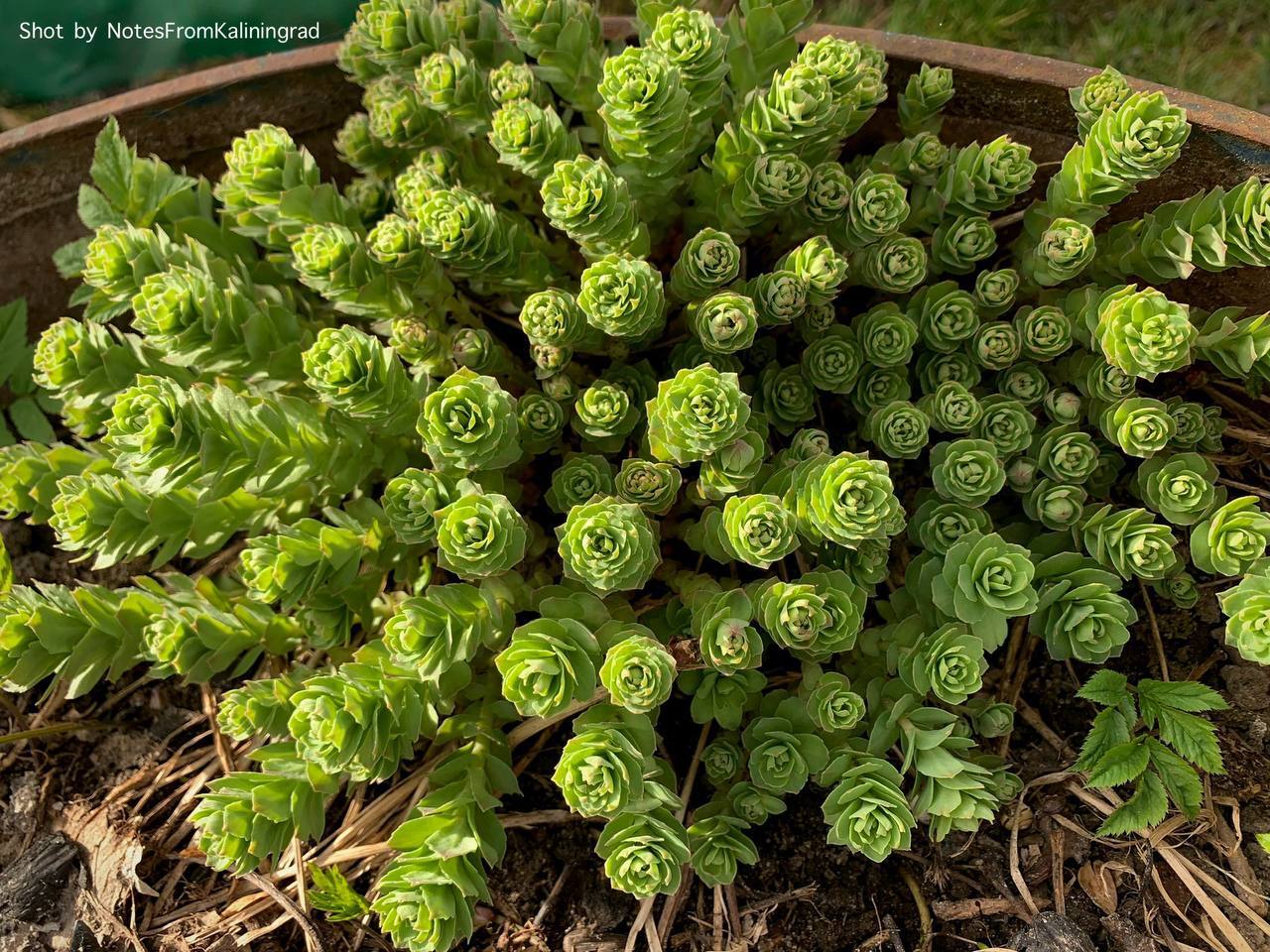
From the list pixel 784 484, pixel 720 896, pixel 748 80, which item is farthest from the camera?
pixel 748 80

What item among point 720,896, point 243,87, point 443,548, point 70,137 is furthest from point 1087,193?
point 70,137

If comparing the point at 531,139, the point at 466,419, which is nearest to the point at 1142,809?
the point at 466,419

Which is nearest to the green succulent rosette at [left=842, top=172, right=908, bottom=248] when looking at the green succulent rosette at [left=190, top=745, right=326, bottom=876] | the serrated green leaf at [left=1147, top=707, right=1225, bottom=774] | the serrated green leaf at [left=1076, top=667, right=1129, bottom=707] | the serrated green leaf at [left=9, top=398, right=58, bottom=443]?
the serrated green leaf at [left=1076, top=667, right=1129, bottom=707]

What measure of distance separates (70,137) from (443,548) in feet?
4.54

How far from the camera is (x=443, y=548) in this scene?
1370 mm

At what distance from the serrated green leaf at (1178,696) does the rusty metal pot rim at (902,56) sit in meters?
0.93

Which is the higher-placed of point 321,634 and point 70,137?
point 70,137

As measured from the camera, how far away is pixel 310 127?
84.7 inches

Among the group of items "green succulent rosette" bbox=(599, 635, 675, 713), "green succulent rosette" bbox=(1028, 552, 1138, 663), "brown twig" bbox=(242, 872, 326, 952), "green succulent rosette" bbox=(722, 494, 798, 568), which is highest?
"green succulent rosette" bbox=(722, 494, 798, 568)

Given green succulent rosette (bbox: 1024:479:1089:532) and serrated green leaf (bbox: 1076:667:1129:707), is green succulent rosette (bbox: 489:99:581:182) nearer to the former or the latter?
green succulent rosette (bbox: 1024:479:1089:532)

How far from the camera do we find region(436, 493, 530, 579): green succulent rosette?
1355 mm

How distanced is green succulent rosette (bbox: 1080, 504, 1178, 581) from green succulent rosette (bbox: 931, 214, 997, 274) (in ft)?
1.52

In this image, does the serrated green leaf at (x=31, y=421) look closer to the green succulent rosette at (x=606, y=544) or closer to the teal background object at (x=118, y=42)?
the teal background object at (x=118, y=42)

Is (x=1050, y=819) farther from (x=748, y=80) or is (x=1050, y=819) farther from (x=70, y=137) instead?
(x=70, y=137)
